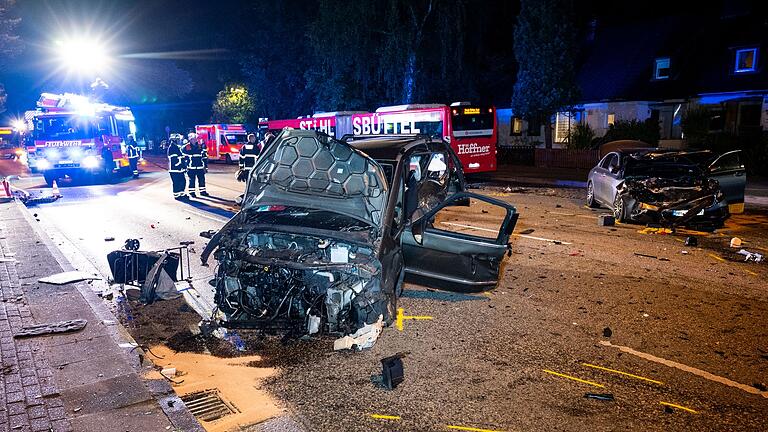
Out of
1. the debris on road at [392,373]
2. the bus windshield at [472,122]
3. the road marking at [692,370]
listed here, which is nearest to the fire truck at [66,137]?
the bus windshield at [472,122]

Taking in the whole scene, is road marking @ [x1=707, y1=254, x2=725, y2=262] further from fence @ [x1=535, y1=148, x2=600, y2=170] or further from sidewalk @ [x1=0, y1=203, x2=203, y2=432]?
fence @ [x1=535, y1=148, x2=600, y2=170]

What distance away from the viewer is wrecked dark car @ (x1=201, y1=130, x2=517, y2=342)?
5.14 metres

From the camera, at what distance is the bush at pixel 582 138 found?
2816cm

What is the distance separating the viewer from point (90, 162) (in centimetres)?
2142

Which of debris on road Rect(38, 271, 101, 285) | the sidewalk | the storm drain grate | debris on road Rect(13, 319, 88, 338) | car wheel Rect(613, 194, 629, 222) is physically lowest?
the storm drain grate

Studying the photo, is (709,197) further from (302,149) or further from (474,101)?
(474,101)

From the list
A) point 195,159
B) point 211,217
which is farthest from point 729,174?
point 195,159

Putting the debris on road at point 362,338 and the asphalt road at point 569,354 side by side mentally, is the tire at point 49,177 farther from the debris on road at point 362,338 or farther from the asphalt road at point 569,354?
the debris on road at point 362,338

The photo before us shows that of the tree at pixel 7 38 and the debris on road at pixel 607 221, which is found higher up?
the tree at pixel 7 38

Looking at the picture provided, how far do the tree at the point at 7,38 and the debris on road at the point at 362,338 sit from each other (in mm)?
55407

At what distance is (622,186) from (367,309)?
8.39m

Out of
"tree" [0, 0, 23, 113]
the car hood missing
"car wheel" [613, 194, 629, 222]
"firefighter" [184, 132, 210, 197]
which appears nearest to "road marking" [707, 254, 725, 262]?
"car wheel" [613, 194, 629, 222]

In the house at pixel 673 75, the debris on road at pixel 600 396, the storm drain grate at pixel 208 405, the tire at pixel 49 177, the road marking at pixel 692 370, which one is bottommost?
the road marking at pixel 692 370

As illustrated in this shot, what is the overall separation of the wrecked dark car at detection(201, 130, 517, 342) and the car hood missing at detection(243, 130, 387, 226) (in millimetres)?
11
